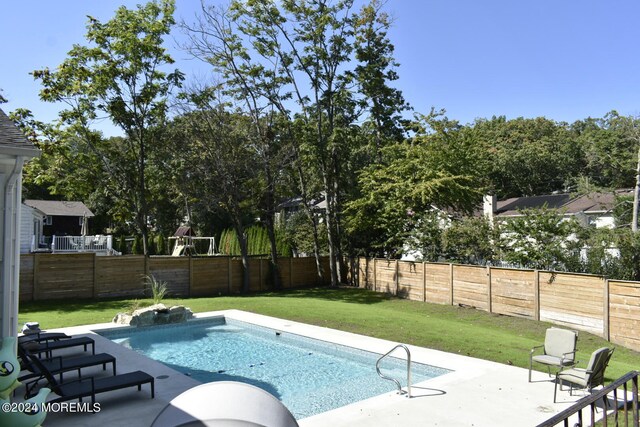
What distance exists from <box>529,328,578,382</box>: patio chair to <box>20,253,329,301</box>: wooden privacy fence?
16462 millimetres

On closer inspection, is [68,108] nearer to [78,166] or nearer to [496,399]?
[78,166]

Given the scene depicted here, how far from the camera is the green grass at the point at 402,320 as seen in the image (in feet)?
37.5

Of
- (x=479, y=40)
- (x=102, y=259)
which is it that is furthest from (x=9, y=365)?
(x=479, y=40)

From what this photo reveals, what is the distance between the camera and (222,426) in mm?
2385

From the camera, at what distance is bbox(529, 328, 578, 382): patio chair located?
802 centimetres

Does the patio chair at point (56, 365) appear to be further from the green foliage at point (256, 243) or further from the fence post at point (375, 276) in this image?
the green foliage at point (256, 243)

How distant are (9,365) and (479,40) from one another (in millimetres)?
22221

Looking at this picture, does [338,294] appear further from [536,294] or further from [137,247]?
[137,247]

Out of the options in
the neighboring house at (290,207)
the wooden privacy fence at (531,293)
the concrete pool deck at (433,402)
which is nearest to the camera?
the concrete pool deck at (433,402)

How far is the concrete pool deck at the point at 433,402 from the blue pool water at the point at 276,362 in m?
0.94

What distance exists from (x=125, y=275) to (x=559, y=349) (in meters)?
17.1

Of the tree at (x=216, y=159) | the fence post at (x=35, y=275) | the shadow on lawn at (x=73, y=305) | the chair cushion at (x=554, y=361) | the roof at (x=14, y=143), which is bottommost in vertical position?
the shadow on lawn at (x=73, y=305)

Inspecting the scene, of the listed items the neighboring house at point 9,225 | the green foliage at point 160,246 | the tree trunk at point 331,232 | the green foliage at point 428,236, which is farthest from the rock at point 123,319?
the green foliage at point 160,246

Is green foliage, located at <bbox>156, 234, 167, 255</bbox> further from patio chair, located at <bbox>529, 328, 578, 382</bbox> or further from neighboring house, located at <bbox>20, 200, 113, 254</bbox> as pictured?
patio chair, located at <bbox>529, 328, 578, 382</bbox>
